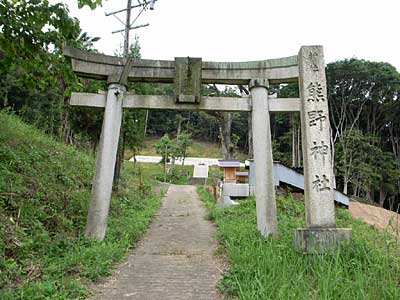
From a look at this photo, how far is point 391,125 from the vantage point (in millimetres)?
26766

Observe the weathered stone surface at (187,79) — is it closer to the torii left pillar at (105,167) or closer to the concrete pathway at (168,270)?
the torii left pillar at (105,167)

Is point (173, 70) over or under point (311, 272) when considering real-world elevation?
over

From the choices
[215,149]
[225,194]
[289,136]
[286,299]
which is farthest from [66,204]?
[215,149]

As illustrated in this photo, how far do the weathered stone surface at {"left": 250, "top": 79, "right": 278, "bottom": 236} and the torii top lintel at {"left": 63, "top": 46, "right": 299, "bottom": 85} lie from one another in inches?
10.3

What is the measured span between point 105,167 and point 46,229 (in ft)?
4.89

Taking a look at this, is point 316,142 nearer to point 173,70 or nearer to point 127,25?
point 173,70

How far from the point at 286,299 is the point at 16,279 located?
9.89 feet

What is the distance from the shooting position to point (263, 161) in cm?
653

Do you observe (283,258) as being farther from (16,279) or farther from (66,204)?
(66,204)

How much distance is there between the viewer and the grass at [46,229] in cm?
390

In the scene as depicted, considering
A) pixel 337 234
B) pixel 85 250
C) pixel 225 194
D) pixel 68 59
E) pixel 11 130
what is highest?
pixel 68 59

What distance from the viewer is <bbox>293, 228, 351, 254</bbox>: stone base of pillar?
4621 mm

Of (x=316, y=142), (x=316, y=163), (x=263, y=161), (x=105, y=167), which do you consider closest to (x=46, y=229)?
(x=105, y=167)

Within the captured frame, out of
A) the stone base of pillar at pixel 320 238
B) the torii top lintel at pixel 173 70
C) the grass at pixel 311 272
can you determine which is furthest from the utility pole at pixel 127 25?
the stone base of pillar at pixel 320 238
